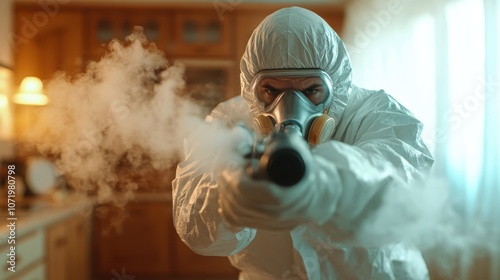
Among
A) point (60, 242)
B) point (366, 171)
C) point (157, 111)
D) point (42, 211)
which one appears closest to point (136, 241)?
point (60, 242)

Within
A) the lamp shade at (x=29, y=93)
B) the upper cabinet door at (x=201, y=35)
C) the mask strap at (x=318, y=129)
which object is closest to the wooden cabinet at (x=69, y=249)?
the lamp shade at (x=29, y=93)

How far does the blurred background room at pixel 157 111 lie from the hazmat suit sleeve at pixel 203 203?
0.30 meters

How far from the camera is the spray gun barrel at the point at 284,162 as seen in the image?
510 mm

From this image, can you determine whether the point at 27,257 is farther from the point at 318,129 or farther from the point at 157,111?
the point at 318,129

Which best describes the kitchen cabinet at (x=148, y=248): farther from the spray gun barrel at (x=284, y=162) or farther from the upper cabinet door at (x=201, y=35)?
the spray gun barrel at (x=284, y=162)

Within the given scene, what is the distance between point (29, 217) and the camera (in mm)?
2420

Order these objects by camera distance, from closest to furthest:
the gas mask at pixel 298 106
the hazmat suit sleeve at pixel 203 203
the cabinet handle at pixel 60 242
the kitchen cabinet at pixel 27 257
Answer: the hazmat suit sleeve at pixel 203 203
the gas mask at pixel 298 106
the kitchen cabinet at pixel 27 257
the cabinet handle at pixel 60 242

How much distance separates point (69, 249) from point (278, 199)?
286cm

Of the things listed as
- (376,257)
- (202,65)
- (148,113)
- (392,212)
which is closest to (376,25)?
(202,65)

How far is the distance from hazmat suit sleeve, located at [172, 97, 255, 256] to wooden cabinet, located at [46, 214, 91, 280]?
2.02 m

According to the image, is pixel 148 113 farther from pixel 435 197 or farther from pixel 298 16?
pixel 435 197

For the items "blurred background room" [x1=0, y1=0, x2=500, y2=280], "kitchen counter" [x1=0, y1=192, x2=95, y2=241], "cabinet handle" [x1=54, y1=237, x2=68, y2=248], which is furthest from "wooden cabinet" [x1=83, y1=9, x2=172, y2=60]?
"cabinet handle" [x1=54, y1=237, x2=68, y2=248]

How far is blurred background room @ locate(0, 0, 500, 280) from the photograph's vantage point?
1386 mm

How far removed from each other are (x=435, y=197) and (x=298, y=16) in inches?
18.1
